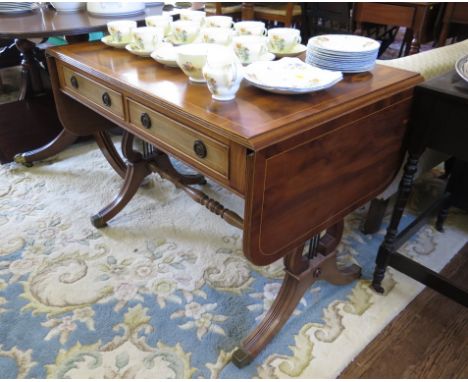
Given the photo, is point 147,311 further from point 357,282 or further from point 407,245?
point 407,245

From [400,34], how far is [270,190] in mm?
4365

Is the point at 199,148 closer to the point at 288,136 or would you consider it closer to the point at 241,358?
the point at 288,136

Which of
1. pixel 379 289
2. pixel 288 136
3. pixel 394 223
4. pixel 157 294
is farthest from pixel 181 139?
pixel 379 289

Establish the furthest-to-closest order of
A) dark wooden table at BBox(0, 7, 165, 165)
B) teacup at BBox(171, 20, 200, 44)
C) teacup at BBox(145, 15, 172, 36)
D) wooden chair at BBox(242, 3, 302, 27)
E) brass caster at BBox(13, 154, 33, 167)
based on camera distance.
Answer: wooden chair at BBox(242, 3, 302, 27) → brass caster at BBox(13, 154, 33, 167) → dark wooden table at BBox(0, 7, 165, 165) → teacup at BBox(145, 15, 172, 36) → teacup at BBox(171, 20, 200, 44)

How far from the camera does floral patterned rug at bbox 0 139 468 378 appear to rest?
117 centimetres

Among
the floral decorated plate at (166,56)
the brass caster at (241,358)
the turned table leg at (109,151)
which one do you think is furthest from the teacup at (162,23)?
the brass caster at (241,358)

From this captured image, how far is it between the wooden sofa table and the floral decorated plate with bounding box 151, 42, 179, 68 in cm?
2

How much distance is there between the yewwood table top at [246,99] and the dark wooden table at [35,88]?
1.35 ft

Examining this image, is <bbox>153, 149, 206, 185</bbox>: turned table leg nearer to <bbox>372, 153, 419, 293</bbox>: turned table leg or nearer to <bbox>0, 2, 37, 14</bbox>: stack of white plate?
<bbox>372, 153, 419, 293</bbox>: turned table leg

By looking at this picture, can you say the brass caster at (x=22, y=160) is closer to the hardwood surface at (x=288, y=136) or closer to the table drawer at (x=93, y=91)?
the table drawer at (x=93, y=91)

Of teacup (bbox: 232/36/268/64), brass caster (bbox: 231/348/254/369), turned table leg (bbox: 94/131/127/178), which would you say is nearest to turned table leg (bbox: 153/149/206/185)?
turned table leg (bbox: 94/131/127/178)

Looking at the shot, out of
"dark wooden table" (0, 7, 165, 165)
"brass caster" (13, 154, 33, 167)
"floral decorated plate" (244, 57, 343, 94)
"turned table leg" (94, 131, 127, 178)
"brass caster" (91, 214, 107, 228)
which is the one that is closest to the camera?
"floral decorated plate" (244, 57, 343, 94)

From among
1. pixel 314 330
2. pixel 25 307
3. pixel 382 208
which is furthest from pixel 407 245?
pixel 25 307

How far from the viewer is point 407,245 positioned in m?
1.63
